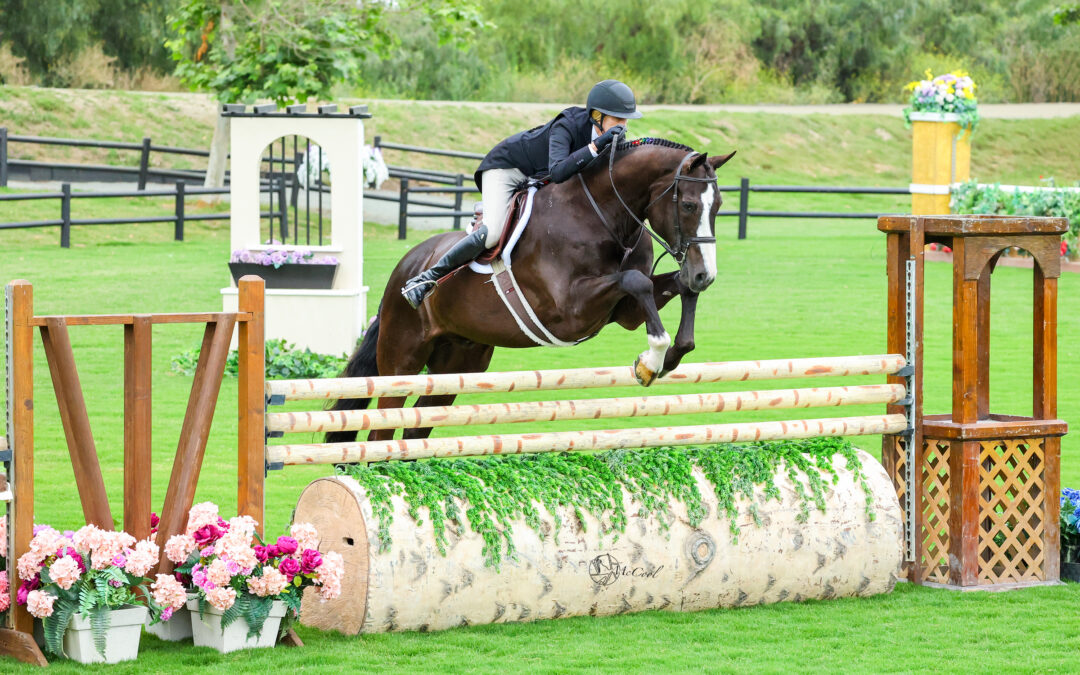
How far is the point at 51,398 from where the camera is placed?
10.3m

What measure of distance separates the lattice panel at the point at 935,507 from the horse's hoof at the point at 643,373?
137cm

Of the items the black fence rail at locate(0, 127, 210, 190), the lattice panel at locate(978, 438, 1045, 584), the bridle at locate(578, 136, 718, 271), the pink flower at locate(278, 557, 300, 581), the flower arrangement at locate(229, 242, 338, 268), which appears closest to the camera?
the pink flower at locate(278, 557, 300, 581)

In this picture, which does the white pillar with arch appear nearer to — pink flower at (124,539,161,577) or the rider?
the rider

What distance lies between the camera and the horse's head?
17.0 feet

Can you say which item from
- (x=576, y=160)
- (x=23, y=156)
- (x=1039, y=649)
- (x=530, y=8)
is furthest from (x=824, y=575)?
(x=530, y=8)

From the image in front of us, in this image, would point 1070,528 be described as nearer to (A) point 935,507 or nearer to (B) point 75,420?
(A) point 935,507

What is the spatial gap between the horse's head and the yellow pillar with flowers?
1478cm

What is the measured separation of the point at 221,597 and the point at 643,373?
171 cm

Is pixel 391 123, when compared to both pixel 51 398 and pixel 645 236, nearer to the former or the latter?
pixel 51 398

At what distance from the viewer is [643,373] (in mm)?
5211

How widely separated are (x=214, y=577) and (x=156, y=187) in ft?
67.1

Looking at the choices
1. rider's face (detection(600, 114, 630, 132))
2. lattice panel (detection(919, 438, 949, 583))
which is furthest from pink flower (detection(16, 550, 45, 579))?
lattice panel (detection(919, 438, 949, 583))

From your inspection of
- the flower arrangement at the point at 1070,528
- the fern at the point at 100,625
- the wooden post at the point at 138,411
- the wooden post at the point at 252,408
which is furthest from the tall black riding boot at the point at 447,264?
Result: the flower arrangement at the point at 1070,528

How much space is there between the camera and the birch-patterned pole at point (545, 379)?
4957mm
